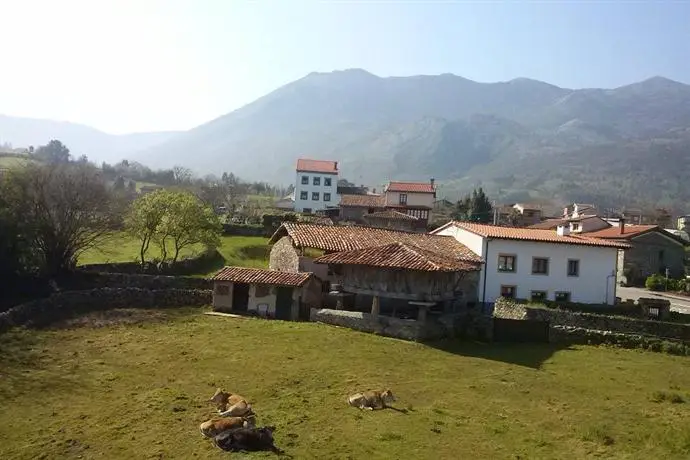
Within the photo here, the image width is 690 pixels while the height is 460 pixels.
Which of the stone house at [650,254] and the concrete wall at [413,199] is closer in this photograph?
the stone house at [650,254]

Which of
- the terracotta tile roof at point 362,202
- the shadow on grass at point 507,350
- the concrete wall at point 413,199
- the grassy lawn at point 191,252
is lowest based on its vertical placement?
the shadow on grass at point 507,350

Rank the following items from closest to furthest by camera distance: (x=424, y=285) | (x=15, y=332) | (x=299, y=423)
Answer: (x=299, y=423) → (x=15, y=332) → (x=424, y=285)

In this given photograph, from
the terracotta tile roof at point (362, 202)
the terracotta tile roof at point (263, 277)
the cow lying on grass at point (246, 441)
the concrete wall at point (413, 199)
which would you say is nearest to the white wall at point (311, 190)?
the terracotta tile roof at point (362, 202)

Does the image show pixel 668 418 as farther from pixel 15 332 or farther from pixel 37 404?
pixel 15 332

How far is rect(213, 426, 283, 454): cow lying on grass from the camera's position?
Result: 585 inches

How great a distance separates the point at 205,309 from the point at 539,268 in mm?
20371

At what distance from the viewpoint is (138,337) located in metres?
27.2

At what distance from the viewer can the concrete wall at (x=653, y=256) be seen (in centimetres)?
5456

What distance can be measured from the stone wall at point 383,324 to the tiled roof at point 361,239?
5.44 m

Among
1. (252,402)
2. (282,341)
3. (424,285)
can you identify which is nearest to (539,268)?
(424,285)

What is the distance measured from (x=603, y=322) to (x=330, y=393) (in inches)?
676

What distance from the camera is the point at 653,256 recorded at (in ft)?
181

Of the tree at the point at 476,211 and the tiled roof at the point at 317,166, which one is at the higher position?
the tiled roof at the point at 317,166

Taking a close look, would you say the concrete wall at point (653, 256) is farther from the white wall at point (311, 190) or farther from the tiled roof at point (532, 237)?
the white wall at point (311, 190)
